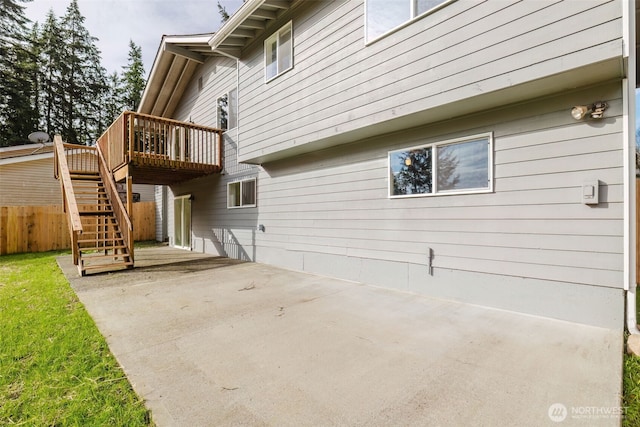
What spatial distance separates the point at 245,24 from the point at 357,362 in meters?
7.64

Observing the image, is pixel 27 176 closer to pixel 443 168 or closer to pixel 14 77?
pixel 14 77

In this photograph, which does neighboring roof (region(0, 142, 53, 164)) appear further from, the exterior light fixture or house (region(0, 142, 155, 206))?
the exterior light fixture

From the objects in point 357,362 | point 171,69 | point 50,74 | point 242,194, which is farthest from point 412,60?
point 50,74

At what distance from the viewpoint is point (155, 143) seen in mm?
7867

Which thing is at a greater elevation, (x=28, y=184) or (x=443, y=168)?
(x=28, y=184)

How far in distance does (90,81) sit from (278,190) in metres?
27.2

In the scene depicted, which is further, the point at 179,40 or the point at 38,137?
the point at 38,137

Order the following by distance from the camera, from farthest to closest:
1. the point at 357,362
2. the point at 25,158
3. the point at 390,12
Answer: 1. the point at 25,158
2. the point at 390,12
3. the point at 357,362

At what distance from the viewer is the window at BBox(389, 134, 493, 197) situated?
13.4 feet

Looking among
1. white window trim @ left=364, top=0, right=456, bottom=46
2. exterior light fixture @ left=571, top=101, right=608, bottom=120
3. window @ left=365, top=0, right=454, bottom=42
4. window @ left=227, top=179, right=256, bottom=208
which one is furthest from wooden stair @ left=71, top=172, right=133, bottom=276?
exterior light fixture @ left=571, top=101, right=608, bottom=120

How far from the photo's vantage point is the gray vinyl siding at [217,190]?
8719 millimetres

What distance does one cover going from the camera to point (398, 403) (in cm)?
201

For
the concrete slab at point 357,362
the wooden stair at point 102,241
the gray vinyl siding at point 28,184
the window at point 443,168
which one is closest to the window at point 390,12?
the window at point 443,168

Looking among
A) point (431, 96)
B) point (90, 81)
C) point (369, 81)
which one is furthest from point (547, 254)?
point (90, 81)
